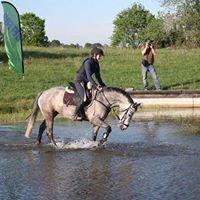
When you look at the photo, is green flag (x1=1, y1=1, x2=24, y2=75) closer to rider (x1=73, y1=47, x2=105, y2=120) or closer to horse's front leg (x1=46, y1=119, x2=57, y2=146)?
horse's front leg (x1=46, y1=119, x2=57, y2=146)

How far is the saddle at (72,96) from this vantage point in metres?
13.3

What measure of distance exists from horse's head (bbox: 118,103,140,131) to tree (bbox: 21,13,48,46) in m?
112

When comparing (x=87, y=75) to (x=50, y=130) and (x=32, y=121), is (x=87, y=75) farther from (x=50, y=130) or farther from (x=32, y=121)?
(x=32, y=121)

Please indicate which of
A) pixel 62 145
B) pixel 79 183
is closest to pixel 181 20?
pixel 62 145

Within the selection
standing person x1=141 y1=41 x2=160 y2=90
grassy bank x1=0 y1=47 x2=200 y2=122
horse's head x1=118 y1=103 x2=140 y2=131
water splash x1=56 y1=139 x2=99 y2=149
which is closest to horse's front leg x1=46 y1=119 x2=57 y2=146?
water splash x1=56 y1=139 x2=99 y2=149

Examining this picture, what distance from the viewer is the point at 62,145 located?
13500mm

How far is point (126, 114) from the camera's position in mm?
13062

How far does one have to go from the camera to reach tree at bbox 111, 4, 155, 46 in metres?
130

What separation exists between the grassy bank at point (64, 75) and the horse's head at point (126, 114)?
6814mm

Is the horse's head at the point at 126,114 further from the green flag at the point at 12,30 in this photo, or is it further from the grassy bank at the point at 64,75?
the green flag at the point at 12,30

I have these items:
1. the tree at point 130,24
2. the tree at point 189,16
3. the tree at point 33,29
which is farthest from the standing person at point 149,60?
the tree at point 130,24

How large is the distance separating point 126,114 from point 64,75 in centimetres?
2151

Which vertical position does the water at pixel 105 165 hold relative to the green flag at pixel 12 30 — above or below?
below

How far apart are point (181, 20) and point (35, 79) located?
10543mm
